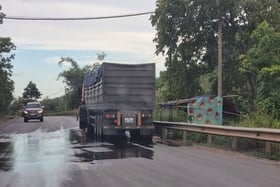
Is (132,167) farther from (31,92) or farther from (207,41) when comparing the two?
(31,92)

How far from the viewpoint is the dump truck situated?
21.0 meters

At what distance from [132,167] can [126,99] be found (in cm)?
967

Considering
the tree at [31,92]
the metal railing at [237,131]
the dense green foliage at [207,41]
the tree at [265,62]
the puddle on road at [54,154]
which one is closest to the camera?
the puddle on road at [54,154]

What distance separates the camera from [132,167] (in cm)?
1216

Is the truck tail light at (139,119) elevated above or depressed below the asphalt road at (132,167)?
above

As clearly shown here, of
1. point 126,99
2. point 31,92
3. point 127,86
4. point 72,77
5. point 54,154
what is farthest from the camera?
point 31,92

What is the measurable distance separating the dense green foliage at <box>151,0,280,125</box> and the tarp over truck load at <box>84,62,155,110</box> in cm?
896

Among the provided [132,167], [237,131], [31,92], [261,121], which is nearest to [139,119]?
[261,121]

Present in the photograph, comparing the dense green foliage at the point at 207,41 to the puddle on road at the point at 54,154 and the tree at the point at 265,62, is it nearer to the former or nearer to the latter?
the tree at the point at 265,62

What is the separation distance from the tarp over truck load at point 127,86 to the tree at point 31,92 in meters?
86.5

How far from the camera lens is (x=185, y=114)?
26234 mm

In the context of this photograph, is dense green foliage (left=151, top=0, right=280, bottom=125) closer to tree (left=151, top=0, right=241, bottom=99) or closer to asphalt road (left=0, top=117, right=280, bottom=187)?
tree (left=151, top=0, right=241, bottom=99)

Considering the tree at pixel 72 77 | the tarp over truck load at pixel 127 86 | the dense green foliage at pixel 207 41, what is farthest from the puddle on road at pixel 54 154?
the tree at pixel 72 77

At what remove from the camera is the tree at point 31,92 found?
106 metres
